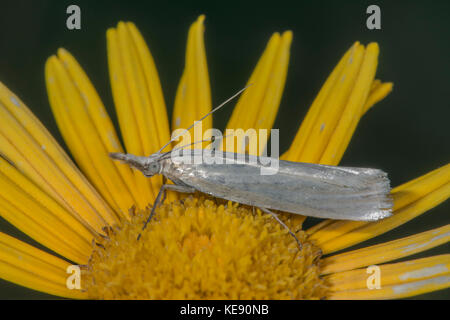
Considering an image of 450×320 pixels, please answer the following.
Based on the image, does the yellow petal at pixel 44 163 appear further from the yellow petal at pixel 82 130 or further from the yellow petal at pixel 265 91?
the yellow petal at pixel 265 91

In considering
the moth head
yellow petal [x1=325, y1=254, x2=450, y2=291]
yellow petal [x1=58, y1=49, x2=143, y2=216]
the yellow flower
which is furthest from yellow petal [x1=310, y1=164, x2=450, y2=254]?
yellow petal [x1=58, y1=49, x2=143, y2=216]

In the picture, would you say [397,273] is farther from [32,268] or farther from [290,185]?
[32,268]

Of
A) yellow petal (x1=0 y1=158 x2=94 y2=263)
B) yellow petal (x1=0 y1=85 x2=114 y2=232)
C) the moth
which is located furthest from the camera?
yellow petal (x1=0 y1=85 x2=114 y2=232)

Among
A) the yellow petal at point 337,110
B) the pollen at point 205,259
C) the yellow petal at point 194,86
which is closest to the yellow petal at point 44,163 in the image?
the pollen at point 205,259

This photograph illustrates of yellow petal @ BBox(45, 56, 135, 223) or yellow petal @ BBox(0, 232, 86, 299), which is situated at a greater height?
yellow petal @ BBox(45, 56, 135, 223)

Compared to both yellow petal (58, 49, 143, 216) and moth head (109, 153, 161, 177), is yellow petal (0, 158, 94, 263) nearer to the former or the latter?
yellow petal (58, 49, 143, 216)

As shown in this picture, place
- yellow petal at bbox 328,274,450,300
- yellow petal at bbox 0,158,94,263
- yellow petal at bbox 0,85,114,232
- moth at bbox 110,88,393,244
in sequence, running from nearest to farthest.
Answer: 1. yellow petal at bbox 328,274,450,300
2. moth at bbox 110,88,393,244
3. yellow petal at bbox 0,158,94,263
4. yellow petal at bbox 0,85,114,232
